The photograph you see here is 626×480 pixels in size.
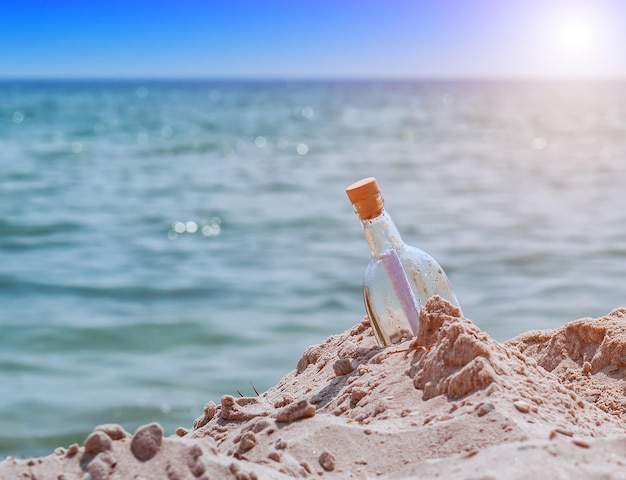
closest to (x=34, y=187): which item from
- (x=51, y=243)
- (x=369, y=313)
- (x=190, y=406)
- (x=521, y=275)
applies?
(x=51, y=243)

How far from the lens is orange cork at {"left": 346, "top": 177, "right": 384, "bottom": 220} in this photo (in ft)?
7.13

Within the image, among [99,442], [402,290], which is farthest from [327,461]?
[402,290]

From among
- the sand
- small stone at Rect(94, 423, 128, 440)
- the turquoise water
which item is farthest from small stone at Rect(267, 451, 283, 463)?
the turquoise water

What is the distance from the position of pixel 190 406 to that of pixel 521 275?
438 centimetres

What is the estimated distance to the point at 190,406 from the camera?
592cm

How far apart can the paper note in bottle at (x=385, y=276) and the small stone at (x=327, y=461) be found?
0.53 meters

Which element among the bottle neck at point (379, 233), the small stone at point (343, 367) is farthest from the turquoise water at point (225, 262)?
the bottle neck at point (379, 233)

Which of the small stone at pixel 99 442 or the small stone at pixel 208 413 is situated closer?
the small stone at pixel 99 442

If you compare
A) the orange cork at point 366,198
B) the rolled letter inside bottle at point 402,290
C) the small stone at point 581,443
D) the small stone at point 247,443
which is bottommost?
the small stone at point 247,443

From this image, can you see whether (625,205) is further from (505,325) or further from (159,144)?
(159,144)

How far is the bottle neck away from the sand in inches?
9.2

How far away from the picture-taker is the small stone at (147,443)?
1581 millimetres

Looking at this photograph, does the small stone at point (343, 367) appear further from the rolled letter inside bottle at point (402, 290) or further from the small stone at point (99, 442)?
the small stone at point (99, 442)

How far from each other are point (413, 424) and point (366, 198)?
2.06 feet
